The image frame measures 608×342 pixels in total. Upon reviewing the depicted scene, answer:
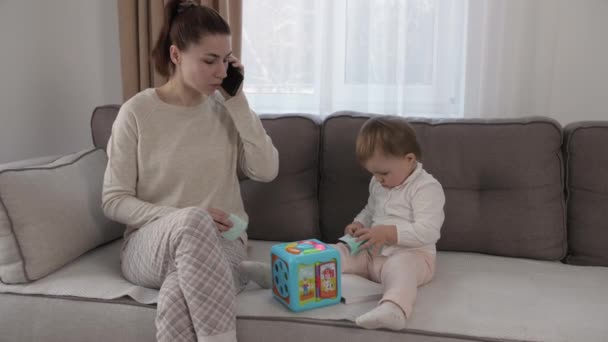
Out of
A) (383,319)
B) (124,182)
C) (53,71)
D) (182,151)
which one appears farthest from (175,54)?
(53,71)

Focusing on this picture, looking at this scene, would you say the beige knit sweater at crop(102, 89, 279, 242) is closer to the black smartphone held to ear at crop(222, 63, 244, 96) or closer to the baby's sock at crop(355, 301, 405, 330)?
the black smartphone held to ear at crop(222, 63, 244, 96)

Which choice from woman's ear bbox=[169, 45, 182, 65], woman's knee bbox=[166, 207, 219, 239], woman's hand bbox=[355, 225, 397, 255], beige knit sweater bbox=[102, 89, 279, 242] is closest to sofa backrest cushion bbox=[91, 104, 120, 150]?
beige knit sweater bbox=[102, 89, 279, 242]

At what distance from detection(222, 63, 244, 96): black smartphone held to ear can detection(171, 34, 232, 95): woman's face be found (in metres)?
0.03

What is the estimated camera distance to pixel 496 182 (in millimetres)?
1914

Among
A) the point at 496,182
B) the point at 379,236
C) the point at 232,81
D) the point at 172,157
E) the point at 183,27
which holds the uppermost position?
the point at 183,27

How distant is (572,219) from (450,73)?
81cm

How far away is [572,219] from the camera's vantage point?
1.90 m

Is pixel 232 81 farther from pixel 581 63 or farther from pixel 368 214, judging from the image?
pixel 581 63

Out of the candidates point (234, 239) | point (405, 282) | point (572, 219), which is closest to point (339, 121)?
point (234, 239)

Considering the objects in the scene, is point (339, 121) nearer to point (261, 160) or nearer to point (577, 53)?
point (261, 160)

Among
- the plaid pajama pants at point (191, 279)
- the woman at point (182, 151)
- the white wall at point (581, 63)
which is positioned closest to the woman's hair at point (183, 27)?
the woman at point (182, 151)

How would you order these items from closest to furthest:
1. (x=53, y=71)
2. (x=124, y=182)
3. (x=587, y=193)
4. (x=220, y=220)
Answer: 1. (x=220, y=220)
2. (x=124, y=182)
3. (x=587, y=193)
4. (x=53, y=71)

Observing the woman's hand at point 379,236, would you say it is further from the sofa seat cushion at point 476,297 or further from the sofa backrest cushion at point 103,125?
the sofa backrest cushion at point 103,125

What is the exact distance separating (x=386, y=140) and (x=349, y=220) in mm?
424
